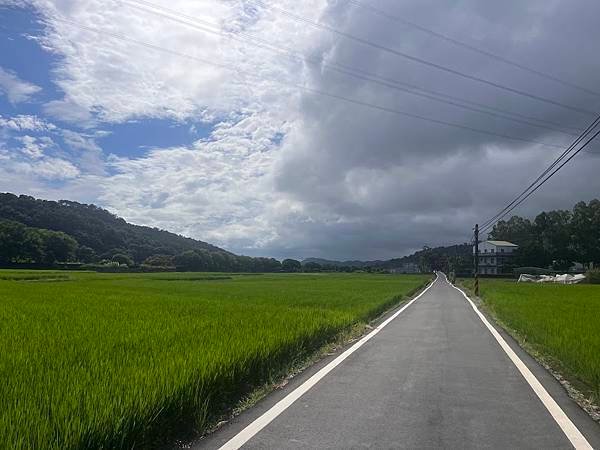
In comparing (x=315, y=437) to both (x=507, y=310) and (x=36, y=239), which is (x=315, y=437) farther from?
(x=36, y=239)

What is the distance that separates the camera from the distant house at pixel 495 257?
105562 mm

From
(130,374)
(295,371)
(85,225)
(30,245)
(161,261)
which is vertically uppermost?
(85,225)

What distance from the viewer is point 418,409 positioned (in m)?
5.84

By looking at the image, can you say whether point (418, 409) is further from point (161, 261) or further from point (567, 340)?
point (161, 261)

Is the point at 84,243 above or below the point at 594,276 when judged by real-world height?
above

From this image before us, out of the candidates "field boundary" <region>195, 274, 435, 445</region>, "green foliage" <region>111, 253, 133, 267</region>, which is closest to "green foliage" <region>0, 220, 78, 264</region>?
"green foliage" <region>111, 253, 133, 267</region>

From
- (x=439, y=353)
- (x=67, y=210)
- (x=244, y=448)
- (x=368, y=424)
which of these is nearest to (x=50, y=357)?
(x=244, y=448)

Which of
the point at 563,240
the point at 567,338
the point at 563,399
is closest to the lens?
the point at 563,399

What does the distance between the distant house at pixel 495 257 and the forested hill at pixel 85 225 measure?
2861 inches

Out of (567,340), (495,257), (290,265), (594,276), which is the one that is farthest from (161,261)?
(567,340)

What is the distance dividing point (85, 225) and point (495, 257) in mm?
88458

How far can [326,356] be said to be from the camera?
991 centimetres

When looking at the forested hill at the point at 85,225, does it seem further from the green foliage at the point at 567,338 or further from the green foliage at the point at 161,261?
A: the green foliage at the point at 567,338

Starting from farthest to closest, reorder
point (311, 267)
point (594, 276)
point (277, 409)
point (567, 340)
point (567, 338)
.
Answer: point (311, 267) < point (594, 276) < point (567, 338) < point (567, 340) < point (277, 409)
